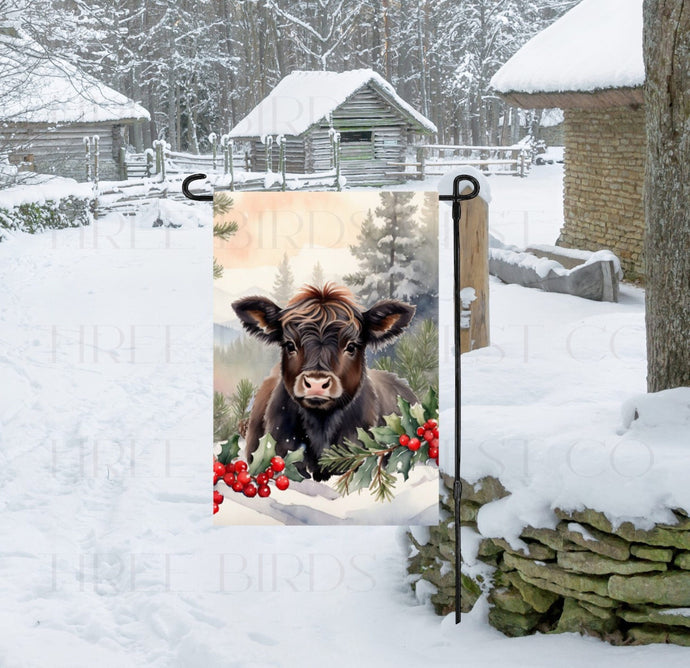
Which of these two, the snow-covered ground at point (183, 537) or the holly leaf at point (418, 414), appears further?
the snow-covered ground at point (183, 537)

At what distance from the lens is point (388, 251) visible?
11.2ft

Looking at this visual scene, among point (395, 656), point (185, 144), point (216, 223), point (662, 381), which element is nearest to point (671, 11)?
point (662, 381)

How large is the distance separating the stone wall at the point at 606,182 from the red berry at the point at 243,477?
1007cm

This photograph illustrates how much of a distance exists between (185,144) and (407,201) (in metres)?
38.0

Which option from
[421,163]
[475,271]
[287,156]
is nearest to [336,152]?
[287,156]

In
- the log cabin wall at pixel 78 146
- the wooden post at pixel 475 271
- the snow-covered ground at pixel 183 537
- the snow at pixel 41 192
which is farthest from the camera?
the log cabin wall at pixel 78 146

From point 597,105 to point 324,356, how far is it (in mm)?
10210

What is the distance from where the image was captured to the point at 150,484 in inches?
255

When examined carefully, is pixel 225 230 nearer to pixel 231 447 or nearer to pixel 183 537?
pixel 231 447

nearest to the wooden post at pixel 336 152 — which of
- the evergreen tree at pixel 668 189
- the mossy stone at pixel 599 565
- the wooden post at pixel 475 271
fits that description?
the wooden post at pixel 475 271

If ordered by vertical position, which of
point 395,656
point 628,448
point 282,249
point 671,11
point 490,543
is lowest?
point 395,656

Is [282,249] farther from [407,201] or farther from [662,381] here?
[662,381]

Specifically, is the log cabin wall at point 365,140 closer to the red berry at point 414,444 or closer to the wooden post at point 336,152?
the wooden post at point 336,152

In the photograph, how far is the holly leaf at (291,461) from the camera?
11.4ft
